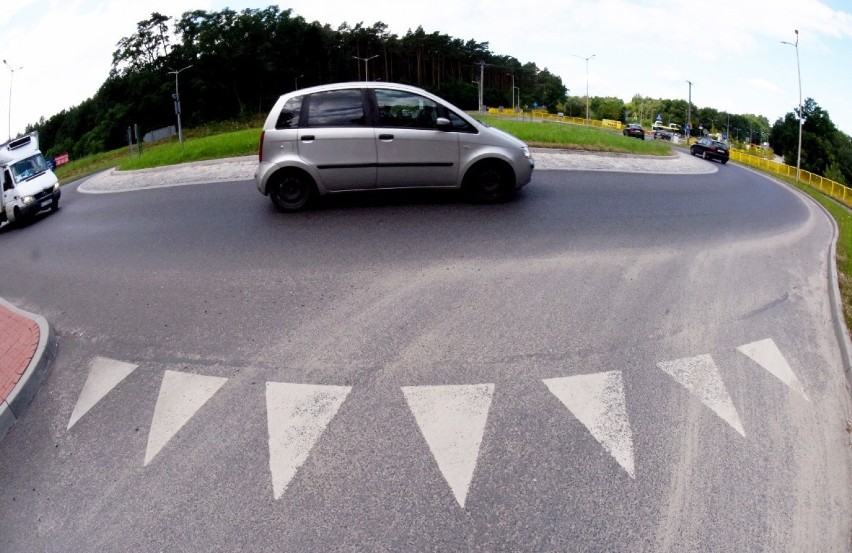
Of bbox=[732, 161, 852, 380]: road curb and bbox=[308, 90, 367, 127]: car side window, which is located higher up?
bbox=[308, 90, 367, 127]: car side window

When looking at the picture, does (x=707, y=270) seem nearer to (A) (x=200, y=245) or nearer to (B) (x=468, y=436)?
(B) (x=468, y=436)

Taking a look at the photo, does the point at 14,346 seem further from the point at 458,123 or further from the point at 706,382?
the point at 706,382

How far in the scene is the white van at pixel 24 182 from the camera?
596 inches

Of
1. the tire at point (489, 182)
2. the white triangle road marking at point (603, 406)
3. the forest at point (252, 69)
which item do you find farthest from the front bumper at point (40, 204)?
the forest at point (252, 69)

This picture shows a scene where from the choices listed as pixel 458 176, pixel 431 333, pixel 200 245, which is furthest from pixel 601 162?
pixel 431 333

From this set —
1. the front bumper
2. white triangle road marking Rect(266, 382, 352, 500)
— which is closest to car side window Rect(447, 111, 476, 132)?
white triangle road marking Rect(266, 382, 352, 500)

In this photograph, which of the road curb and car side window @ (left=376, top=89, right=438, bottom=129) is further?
car side window @ (left=376, top=89, right=438, bottom=129)

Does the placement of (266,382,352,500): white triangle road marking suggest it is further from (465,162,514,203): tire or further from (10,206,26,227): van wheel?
(10,206,26,227): van wheel

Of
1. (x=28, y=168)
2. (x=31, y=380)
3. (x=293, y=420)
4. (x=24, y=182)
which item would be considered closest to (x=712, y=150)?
(x=28, y=168)

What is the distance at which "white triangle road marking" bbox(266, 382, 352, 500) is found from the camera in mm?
4277

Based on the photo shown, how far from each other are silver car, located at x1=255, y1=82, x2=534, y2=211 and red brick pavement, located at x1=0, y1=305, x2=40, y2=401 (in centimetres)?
399

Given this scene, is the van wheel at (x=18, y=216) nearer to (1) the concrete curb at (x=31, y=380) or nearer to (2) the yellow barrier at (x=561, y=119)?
(1) the concrete curb at (x=31, y=380)

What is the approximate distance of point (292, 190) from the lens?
1019cm

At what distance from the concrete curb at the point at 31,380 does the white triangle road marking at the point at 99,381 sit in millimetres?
434
